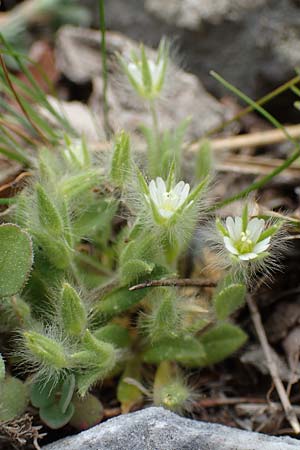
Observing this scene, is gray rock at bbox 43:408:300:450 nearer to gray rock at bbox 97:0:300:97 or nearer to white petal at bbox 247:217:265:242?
white petal at bbox 247:217:265:242

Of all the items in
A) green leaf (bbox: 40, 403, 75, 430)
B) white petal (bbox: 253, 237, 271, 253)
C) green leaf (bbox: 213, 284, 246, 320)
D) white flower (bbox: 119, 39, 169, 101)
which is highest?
white flower (bbox: 119, 39, 169, 101)

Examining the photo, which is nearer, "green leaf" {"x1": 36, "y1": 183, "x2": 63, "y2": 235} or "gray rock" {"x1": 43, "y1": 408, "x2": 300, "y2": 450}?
"gray rock" {"x1": 43, "y1": 408, "x2": 300, "y2": 450}

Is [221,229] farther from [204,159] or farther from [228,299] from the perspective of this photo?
[204,159]

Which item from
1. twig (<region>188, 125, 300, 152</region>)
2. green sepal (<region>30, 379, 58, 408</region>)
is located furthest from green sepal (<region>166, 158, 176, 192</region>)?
twig (<region>188, 125, 300, 152</region>)

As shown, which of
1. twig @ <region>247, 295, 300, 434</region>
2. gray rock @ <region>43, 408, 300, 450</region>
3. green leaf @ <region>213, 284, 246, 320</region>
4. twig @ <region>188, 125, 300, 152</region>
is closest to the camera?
gray rock @ <region>43, 408, 300, 450</region>

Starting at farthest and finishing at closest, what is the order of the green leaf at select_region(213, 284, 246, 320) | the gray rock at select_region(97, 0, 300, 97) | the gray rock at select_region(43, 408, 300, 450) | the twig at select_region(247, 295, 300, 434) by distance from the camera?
1. the gray rock at select_region(97, 0, 300, 97)
2. the twig at select_region(247, 295, 300, 434)
3. the green leaf at select_region(213, 284, 246, 320)
4. the gray rock at select_region(43, 408, 300, 450)

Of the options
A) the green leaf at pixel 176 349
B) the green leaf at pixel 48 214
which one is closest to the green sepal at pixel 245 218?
the green leaf at pixel 176 349

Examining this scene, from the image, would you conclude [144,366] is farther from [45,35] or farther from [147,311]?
[45,35]

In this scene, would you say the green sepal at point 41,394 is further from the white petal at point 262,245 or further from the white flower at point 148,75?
the white flower at point 148,75
